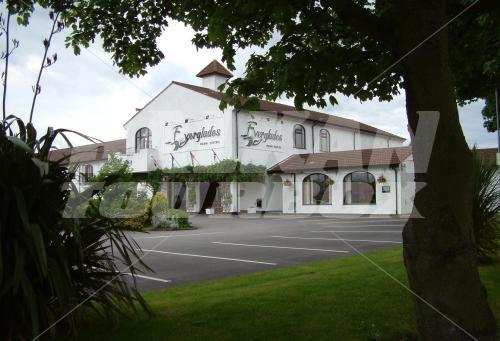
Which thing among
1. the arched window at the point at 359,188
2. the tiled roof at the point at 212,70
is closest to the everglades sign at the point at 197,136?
the arched window at the point at 359,188

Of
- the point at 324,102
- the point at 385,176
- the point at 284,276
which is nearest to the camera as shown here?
the point at 324,102

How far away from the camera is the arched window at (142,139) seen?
34931mm

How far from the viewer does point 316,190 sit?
1246 inches

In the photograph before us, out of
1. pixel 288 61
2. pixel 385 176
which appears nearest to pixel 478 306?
pixel 288 61

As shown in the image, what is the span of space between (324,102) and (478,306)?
401 centimetres

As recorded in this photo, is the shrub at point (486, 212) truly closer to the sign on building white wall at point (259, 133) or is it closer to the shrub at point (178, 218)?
the shrub at point (178, 218)

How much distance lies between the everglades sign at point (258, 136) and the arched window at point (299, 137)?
10.6 ft

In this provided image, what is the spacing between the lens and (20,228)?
3.28 meters

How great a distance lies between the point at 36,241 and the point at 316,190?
2915 centimetres

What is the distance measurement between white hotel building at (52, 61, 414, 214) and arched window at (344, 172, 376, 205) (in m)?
0.06

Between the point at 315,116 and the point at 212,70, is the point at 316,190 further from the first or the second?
the point at 212,70

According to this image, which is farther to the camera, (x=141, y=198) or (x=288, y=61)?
(x=141, y=198)

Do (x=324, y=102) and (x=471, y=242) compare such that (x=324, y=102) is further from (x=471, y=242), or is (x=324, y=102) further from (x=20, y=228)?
(x=20, y=228)

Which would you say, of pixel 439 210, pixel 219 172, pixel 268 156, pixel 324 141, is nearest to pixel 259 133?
pixel 219 172
